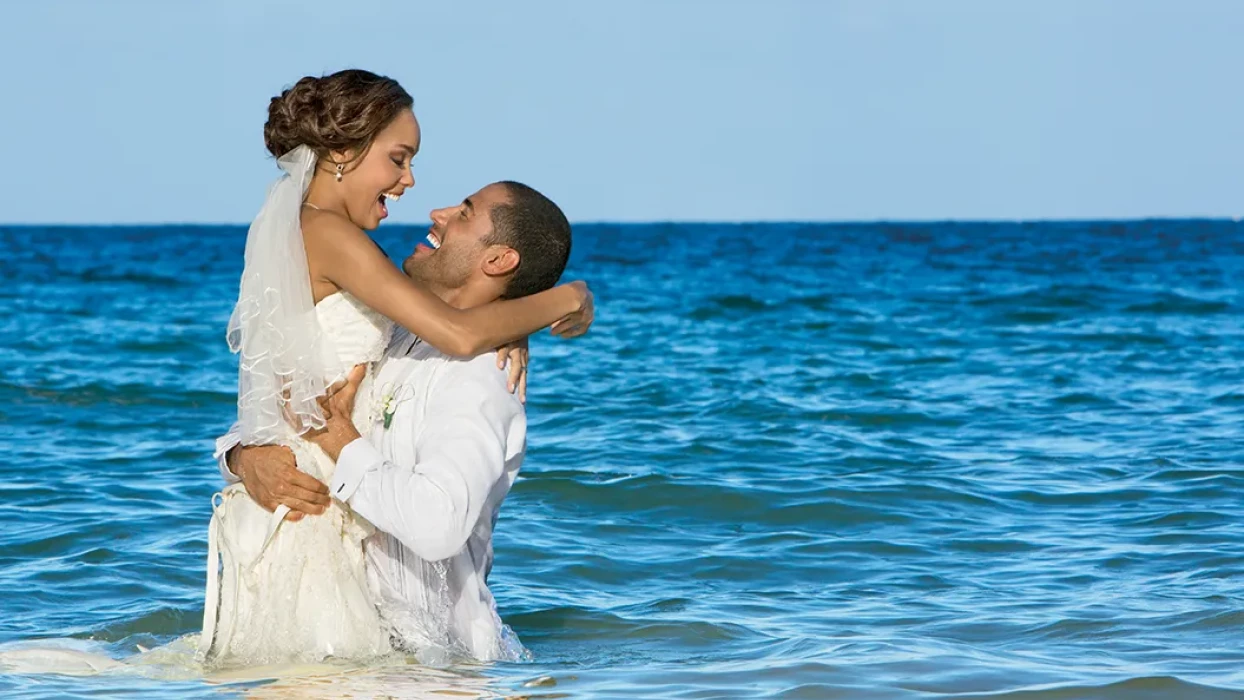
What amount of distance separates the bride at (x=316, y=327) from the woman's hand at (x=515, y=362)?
8 centimetres

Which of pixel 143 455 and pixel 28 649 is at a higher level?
→ pixel 143 455

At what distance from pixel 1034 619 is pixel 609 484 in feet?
11.3

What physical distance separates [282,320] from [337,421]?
1.03ft

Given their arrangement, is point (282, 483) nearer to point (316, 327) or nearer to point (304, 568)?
point (304, 568)

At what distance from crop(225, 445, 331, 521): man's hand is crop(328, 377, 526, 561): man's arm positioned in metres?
0.11

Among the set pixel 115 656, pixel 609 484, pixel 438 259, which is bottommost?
pixel 115 656

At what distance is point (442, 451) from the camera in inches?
161

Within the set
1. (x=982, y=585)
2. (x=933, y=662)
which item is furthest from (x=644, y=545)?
(x=933, y=662)

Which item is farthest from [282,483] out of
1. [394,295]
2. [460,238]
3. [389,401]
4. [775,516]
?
[775,516]

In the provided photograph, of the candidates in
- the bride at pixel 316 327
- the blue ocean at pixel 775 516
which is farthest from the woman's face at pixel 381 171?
the blue ocean at pixel 775 516

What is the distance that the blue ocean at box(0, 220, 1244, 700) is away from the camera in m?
5.16

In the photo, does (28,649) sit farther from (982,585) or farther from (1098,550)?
(1098,550)

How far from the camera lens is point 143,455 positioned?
33.5 feet

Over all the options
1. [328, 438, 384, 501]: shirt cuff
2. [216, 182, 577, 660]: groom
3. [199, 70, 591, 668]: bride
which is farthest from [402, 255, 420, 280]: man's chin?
[328, 438, 384, 501]: shirt cuff
